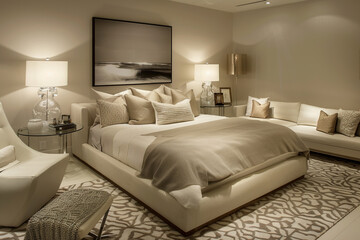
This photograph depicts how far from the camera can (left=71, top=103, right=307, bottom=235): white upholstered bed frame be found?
2.41 m

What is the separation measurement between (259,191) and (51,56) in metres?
3.22

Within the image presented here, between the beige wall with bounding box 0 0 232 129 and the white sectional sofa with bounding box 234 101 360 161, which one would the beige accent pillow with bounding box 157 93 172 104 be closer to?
the beige wall with bounding box 0 0 232 129

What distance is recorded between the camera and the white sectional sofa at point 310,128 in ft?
13.5

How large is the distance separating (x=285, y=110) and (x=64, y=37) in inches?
152

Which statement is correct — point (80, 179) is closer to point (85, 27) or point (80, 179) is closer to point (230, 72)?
point (85, 27)

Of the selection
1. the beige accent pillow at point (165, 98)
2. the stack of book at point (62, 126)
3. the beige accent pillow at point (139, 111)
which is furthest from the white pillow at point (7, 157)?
the beige accent pillow at point (165, 98)

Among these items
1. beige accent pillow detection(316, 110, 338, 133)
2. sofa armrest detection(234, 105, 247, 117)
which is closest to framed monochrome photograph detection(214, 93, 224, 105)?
sofa armrest detection(234, 105, 247, 117)

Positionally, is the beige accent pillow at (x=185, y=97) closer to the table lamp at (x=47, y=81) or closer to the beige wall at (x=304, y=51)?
the table lamp at (x=47, y=81)

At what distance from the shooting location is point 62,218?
1.95 m

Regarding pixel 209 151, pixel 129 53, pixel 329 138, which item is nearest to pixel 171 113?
pixel 129 53

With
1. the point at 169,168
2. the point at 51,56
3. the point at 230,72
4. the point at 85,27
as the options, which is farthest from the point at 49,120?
the point at 230,72

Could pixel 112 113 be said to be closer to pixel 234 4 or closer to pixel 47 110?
pixel 47 110

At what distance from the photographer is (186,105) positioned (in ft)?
14.3

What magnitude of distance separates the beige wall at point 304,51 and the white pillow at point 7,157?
470 centimetres
